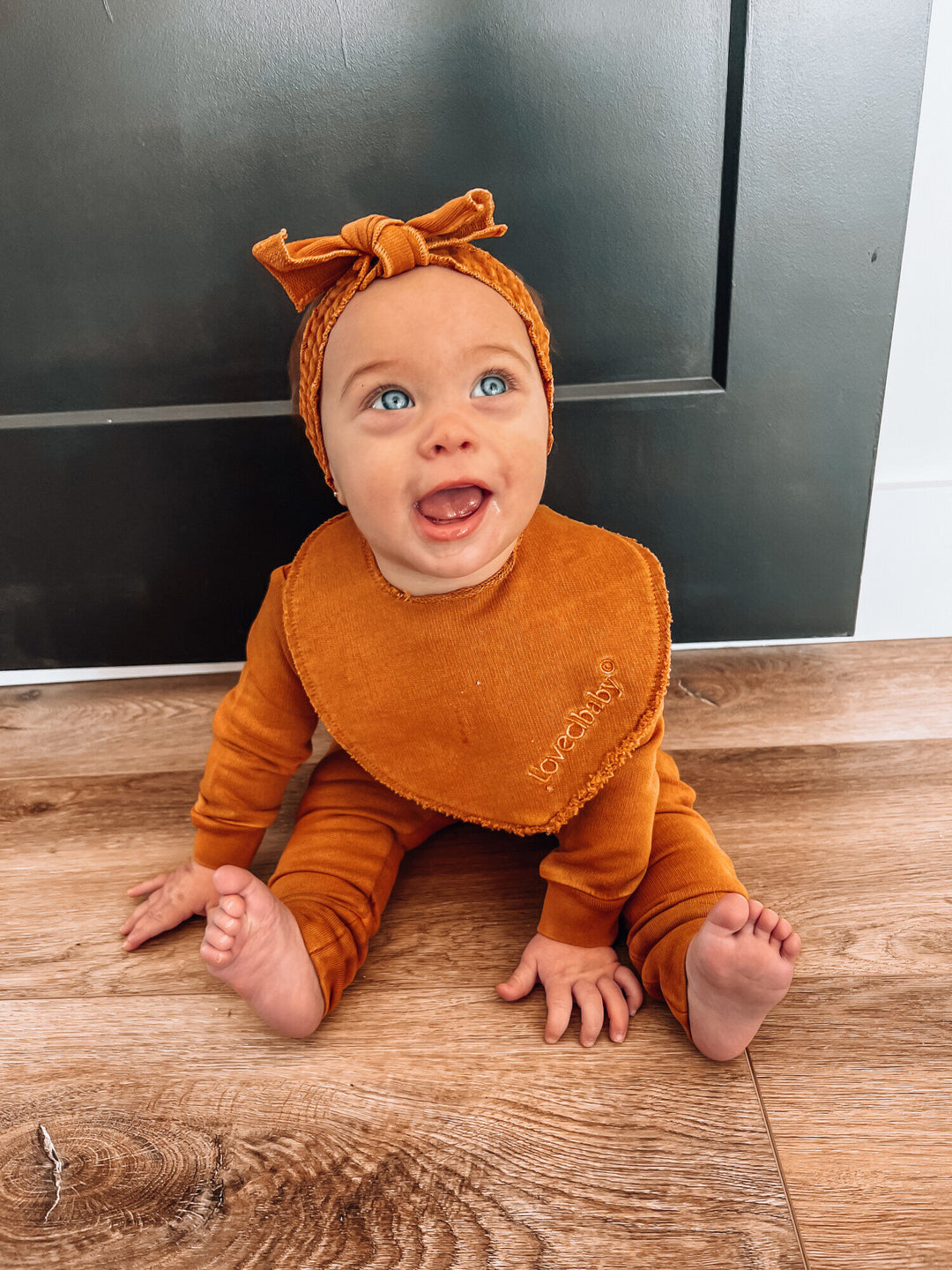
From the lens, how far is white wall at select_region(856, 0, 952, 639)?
98 centimetres

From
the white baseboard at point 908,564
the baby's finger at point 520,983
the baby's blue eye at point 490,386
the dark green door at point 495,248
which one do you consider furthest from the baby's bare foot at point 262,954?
the white baseboard at point 908,564

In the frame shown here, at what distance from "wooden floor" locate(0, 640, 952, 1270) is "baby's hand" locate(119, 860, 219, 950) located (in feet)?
0.05

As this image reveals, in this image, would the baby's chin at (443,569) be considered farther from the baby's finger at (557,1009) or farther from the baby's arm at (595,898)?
the baby's finger at (557,1009)

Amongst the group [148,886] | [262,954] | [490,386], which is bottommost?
[148,886]

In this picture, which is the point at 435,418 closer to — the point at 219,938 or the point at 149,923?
the point at 219,938

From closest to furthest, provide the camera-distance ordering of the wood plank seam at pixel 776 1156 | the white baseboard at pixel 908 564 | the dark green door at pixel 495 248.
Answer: the wood plank seam at pixel 776 1156 → the dark green door at pixel 495 248 → the white baseboard at pixel 908 564

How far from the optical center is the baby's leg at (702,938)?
1.88 feet

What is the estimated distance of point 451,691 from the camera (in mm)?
693

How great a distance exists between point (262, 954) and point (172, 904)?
0.21 m

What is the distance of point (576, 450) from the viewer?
3.41 ft

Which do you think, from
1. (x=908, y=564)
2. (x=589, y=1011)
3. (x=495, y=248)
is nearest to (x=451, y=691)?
(x=589, y=1011)

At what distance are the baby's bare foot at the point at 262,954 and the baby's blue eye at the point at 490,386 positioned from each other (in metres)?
0.35

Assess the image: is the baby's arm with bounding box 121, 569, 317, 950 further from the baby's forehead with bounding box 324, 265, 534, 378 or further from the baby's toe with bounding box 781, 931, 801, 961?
the baby's toe with bounding box 781, 931, 801, 961

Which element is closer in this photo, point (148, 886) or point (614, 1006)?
point (614, 1006)
